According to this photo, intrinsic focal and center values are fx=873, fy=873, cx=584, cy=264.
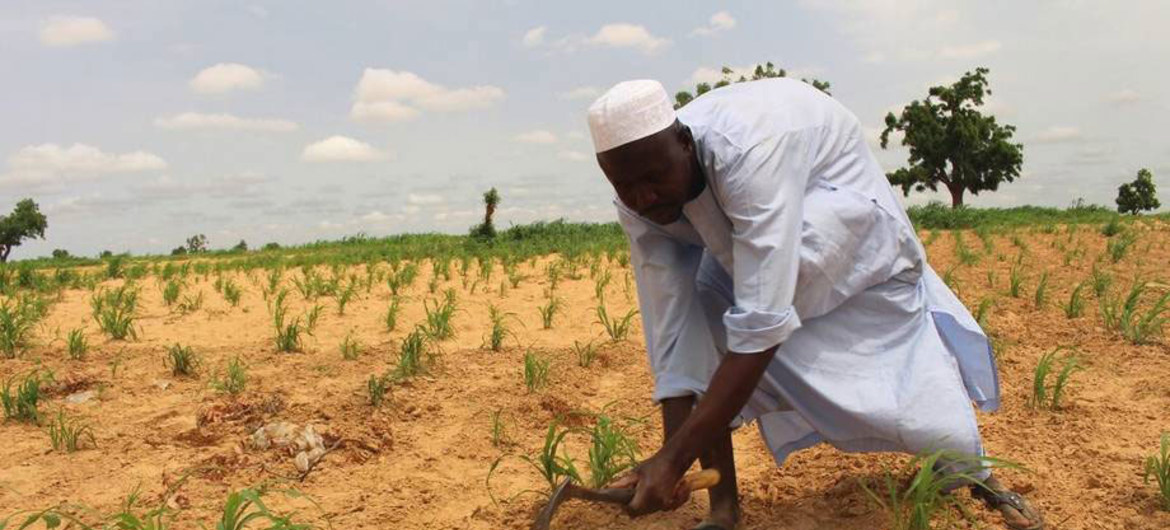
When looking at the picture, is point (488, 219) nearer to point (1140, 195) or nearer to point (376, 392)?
point (376, 392)

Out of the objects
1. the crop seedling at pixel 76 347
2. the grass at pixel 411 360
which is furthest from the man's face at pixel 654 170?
the crop seedling at pixel 76 347

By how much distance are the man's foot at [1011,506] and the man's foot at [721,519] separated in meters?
0.63

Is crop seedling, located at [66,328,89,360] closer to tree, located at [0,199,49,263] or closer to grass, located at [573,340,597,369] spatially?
grass, located at [573,340,597,369]

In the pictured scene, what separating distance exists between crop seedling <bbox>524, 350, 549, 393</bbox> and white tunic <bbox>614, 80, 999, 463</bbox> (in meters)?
1.25

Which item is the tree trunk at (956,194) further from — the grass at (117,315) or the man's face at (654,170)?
the man's face at (654,170)

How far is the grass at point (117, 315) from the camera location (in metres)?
4.85

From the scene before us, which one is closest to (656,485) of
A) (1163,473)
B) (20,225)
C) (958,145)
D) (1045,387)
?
(1163,473)

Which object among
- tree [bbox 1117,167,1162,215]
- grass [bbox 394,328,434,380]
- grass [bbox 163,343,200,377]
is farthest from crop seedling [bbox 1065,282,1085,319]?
tree [bbox 1117,167,1162,215]

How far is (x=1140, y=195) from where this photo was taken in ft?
131

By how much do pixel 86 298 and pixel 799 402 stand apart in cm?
644

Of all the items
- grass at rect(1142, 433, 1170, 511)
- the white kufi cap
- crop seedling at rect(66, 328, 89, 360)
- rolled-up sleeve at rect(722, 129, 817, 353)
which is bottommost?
grass at rect(1142, 433, 1170, 511)

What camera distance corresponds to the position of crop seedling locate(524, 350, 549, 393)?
11.7 ft

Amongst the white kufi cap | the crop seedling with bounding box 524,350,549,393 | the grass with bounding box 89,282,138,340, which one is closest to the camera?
the white kufi cap

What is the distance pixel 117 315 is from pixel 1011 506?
198 inches
